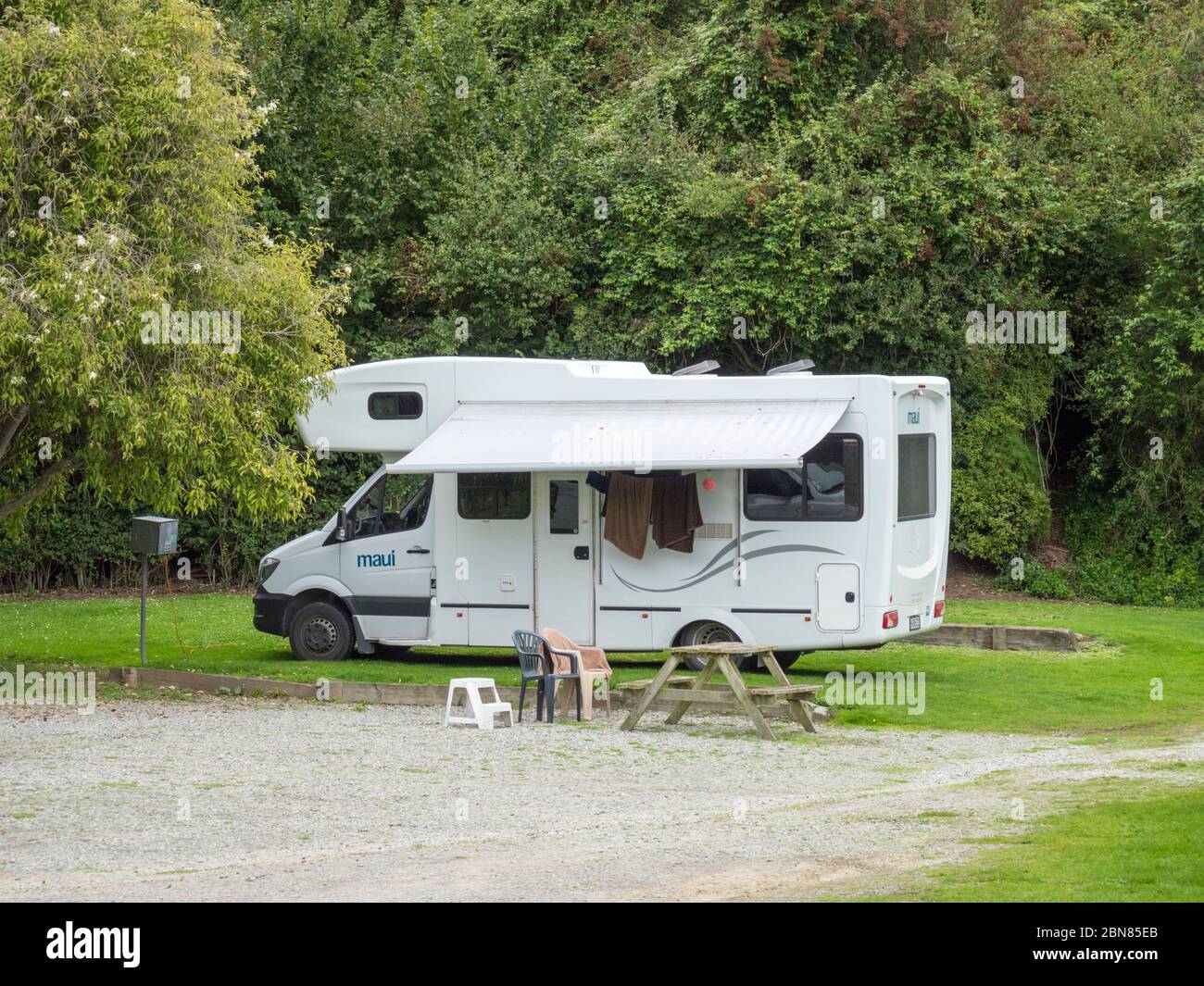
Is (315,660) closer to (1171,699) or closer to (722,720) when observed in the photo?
(722,720)

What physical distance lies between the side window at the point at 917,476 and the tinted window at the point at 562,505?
3.44m

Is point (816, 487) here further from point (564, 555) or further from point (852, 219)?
point (852, 219)

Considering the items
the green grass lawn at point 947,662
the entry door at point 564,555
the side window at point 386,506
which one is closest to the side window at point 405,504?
the side window at point 386,506

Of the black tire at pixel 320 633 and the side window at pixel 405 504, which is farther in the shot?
the black tire at pixel 320 633

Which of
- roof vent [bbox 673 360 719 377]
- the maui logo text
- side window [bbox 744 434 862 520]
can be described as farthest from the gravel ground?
roof vent [bbox 673 360 719 377]

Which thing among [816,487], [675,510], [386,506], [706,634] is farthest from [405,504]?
[816,487]

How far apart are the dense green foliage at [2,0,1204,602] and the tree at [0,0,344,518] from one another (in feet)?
31.2

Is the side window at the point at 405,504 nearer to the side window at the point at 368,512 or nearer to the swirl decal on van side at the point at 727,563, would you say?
the side window at the point at 368,512

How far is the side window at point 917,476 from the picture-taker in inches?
633

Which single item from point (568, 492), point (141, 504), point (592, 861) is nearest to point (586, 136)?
point (141, 504)

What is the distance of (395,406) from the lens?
1750 centimetres

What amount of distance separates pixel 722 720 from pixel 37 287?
7314mm

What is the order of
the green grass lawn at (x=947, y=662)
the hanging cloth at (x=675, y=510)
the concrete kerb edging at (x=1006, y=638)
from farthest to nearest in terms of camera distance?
the concrete kerb edging at (x=1006, y=638), the hanging cloth at (x=675, y=510), the green grass lawn at (x=947, y=662)

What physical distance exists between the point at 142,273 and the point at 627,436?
500 centimetres
